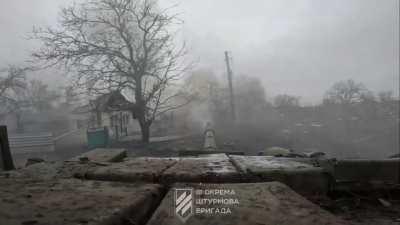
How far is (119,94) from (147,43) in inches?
110

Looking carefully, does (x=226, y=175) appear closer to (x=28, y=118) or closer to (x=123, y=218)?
(x=123, y=218)

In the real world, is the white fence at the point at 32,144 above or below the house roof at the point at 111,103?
below

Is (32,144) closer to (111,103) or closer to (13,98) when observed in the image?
(111,103)

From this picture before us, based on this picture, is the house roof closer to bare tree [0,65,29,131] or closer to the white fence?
the white fence

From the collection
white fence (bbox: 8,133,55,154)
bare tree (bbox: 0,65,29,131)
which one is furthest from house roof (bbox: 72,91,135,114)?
bare tree (bbox: 0,65,29,131)

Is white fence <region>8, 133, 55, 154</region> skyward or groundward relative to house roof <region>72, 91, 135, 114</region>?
groundward

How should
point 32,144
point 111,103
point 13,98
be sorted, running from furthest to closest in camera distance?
1. point 13,98
2. point 32,144
3. point 111,103

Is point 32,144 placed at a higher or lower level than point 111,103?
lower

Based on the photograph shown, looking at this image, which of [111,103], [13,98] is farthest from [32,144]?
[13,98]

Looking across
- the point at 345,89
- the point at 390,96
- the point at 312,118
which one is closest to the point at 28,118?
the point at 312,118

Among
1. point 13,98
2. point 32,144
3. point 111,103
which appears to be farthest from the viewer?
point 13,98

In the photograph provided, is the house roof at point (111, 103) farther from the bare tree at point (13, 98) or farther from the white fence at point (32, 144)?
the bare tree at point (13, 98)

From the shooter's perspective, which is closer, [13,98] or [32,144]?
[32,144]

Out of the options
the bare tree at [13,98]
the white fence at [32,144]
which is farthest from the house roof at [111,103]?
the bare tree at [13,98]
